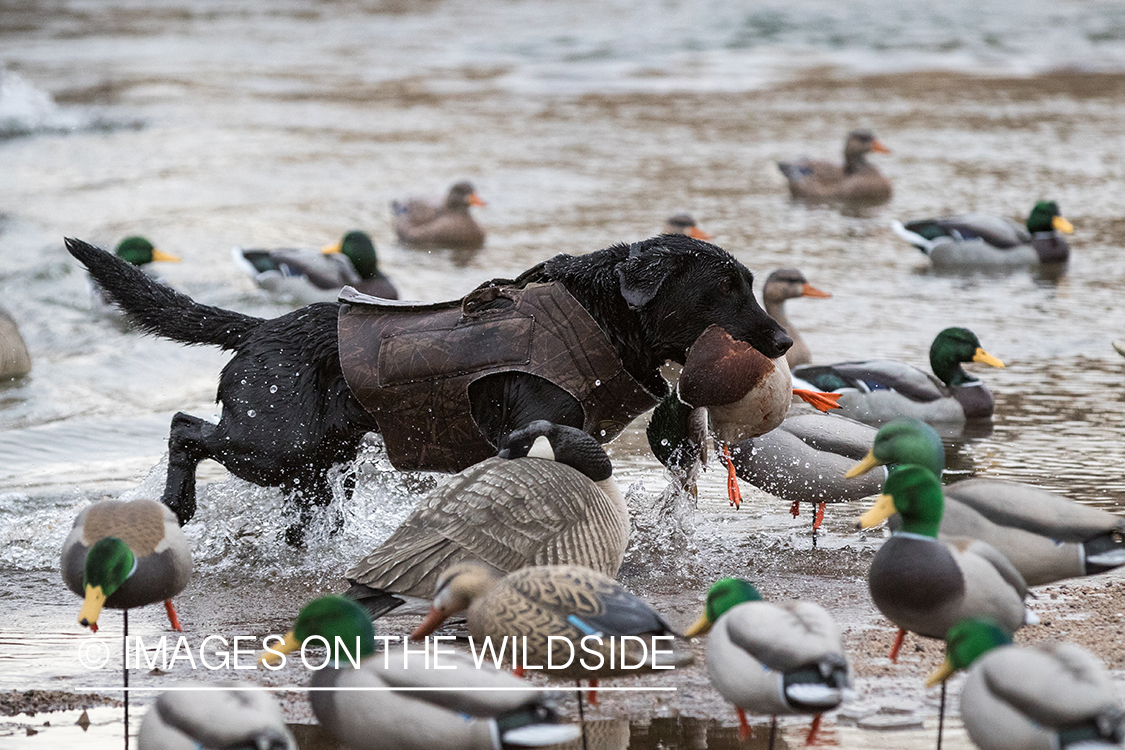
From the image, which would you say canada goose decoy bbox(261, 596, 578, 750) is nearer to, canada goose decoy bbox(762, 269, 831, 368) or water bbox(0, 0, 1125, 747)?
water bbox(0, 0, 1125, 747)

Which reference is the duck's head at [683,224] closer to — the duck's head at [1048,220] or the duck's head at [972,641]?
the duck's head at [1048,220]

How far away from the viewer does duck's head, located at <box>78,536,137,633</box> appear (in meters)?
3.98

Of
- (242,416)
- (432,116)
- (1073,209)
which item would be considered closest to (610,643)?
(242,416)

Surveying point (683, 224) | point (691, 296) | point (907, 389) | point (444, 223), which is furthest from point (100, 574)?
point (444, 223)

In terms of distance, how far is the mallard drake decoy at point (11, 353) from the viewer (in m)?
8.50

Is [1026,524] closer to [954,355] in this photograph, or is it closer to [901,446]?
[901,446]

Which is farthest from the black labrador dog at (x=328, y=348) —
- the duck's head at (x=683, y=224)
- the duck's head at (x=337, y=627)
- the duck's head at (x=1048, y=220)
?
the duck's head at (x=1048, y=220)

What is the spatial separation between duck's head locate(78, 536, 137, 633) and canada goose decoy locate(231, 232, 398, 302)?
6.54 m

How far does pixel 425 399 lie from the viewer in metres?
5.24

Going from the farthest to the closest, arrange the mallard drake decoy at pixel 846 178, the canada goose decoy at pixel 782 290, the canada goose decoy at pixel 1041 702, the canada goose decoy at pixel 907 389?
the mallard drake decoy at pixel 846 178
the canada goose decoy at pixel 782 290
the canada goose decoy at pixel 907 389
the canada goose decoy at pixel 1041 702

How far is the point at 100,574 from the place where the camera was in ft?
13.1

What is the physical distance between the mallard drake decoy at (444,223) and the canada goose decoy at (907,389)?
16.5 ft

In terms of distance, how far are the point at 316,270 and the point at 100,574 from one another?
22.7ft

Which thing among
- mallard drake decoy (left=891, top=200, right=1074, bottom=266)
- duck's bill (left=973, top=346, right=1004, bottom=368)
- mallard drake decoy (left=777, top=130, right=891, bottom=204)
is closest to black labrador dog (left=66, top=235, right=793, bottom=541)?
duck's bill (left=973, top=346, right=1004, bottom=368)
